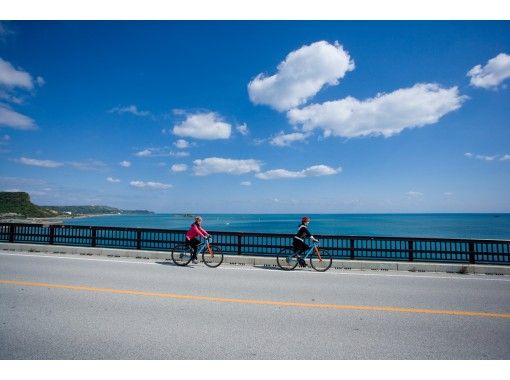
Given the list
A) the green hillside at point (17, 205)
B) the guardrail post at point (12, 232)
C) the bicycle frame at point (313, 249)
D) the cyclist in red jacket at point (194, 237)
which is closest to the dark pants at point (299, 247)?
the bicycle frame at point (313, 249)

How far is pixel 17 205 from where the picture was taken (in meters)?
122

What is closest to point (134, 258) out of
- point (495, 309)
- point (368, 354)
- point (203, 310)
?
point (203, 310)

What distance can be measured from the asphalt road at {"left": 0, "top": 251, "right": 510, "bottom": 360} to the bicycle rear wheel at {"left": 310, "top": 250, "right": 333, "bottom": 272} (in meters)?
0.77

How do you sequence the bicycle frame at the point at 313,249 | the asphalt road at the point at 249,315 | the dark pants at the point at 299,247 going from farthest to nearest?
the dark pants at the point at 299,247 → the bicycle frame at the point at 313,249 → the asphalt road at the point at 249,315

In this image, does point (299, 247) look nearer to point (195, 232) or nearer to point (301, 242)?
point (301, 242)

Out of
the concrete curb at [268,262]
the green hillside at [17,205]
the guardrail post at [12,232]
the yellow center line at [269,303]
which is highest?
the green hillside at [17,205]

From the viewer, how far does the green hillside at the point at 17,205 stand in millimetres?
116750

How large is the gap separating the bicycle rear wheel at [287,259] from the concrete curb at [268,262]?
39cm

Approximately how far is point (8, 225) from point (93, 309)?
38.6ft

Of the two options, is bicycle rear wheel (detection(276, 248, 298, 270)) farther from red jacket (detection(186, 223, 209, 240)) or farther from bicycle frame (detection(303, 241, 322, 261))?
red jacket (detection(186, 223, 209, 240))

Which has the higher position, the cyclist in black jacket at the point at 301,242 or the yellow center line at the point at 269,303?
the cyclist in black jacket at the point at 301,242

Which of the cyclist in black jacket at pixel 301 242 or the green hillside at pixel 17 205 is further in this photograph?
the green hillside at pixel 17 205

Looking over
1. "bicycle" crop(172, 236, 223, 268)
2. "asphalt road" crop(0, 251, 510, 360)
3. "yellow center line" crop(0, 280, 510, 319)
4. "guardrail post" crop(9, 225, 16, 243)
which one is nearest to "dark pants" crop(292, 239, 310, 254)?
"asphalt road" crop(0, 251, 510, 360)

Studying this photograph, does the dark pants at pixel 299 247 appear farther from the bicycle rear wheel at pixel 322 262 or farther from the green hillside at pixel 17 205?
the green hillside at pixel 17 205
